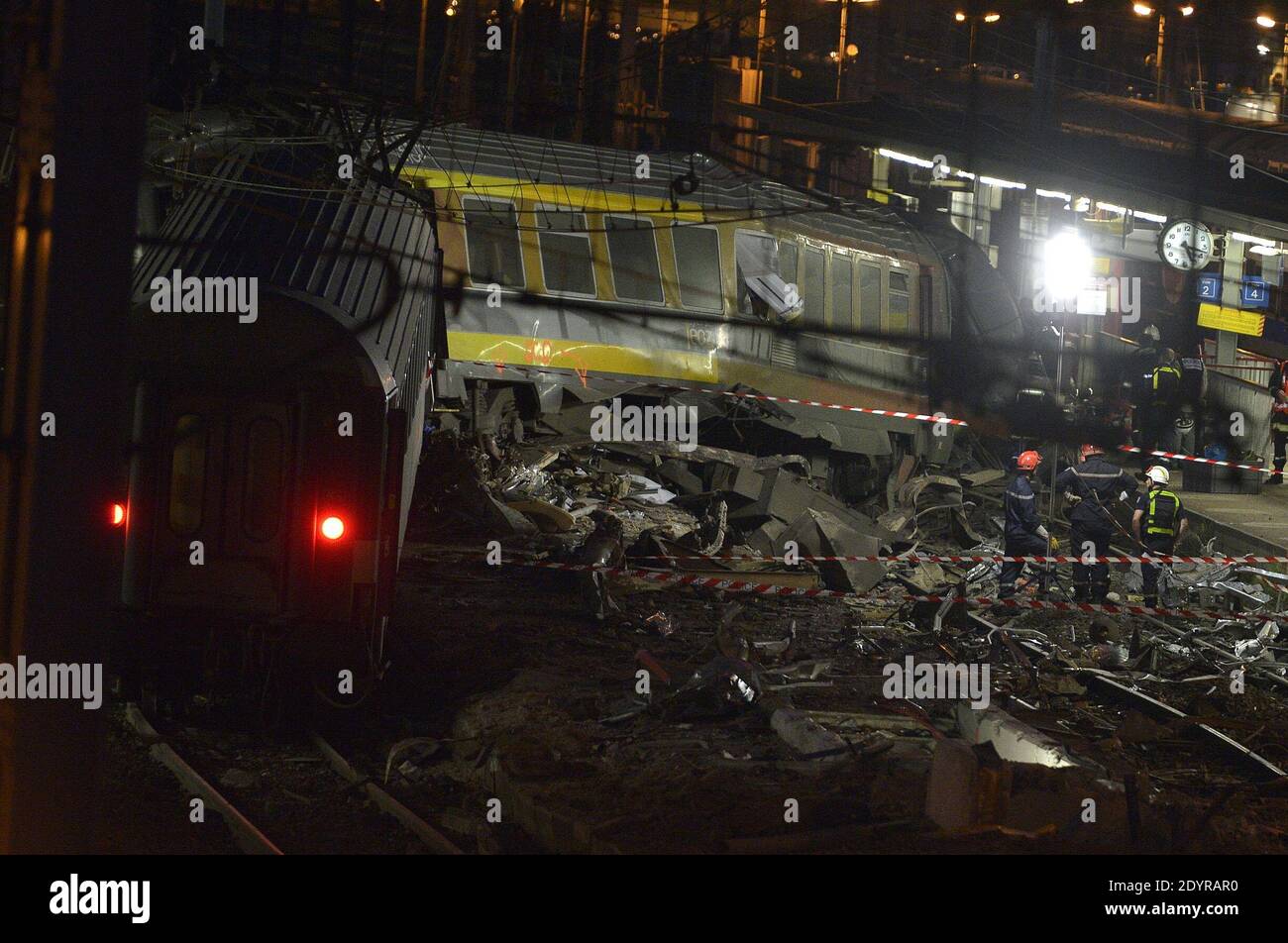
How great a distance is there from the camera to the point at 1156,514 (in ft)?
45.2

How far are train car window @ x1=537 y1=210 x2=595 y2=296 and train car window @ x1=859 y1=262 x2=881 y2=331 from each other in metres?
4.73

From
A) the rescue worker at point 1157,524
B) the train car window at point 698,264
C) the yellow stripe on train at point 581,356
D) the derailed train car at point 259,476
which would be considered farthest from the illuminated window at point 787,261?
the derailed train car at point 259,476

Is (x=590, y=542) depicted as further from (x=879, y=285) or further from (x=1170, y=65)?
(x=1170, y=65)

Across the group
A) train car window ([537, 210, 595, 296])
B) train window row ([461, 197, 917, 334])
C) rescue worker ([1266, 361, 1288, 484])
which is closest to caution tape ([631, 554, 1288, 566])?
train window row ([461, 197, 917, 334])

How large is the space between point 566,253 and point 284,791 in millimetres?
12034

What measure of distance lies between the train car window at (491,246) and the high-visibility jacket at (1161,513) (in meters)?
8.53

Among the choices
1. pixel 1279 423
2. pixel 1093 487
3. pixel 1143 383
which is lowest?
pixel 1093 487

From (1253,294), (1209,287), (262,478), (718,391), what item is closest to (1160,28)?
(1253,294)

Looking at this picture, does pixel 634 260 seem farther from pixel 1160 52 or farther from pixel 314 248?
pixel 1160 52

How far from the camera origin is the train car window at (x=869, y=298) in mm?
20484
